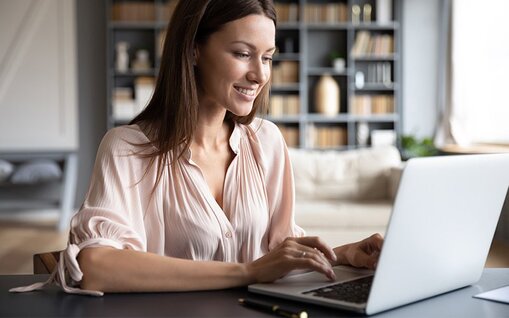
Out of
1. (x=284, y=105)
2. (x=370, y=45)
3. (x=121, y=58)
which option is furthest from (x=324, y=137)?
(x=121, y=58)

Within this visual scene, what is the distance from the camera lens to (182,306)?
1252mm

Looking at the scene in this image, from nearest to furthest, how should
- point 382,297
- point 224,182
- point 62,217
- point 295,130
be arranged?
point 382,297 → point 224,182 → point 62,217 → point 295,130

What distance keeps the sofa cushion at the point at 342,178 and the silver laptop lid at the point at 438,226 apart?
173 inches

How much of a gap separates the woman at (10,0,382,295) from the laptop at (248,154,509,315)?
0.12 m

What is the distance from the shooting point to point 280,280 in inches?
55.0

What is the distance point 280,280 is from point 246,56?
0.54m

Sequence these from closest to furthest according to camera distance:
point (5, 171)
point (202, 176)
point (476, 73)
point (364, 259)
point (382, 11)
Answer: point (364, 259) → point (202, 176) → point (5, 171) → point (476, 73) → point (382, 11)

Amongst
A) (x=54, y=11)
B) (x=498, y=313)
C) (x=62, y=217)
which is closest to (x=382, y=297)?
(x=498, y=313)

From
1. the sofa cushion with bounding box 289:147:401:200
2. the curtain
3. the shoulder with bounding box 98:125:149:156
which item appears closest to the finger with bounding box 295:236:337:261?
the shoulder with bounding box 98:125:149:156

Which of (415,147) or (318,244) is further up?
(318,244)

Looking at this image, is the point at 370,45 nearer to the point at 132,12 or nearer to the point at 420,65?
the point at 420,65

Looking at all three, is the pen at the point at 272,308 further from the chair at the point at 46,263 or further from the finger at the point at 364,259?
the chair at the point at 46,263

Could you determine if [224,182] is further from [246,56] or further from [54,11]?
[54,11]

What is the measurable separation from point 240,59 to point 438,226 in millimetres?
652
